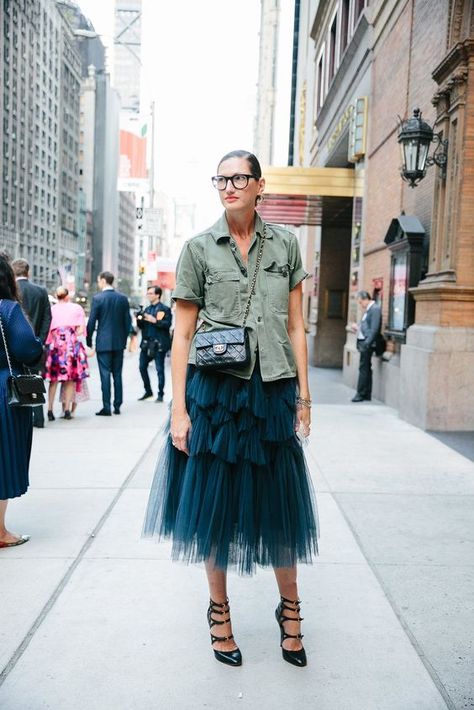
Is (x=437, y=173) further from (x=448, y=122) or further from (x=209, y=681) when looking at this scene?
(x=209, y=681)

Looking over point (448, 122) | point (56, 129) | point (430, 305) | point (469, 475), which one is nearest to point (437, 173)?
point (448, 122)

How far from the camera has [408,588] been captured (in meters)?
3.88

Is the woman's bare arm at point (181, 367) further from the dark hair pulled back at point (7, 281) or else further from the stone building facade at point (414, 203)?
the stone building facade at point (414, 203)

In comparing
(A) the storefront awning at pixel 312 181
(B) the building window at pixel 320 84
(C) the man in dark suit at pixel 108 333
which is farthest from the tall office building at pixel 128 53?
(C) the man in dark suit at pixel 108 333

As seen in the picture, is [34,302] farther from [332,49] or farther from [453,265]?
[332,49]

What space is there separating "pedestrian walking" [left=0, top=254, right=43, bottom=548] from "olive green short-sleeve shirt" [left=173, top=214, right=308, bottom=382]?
1.68 meters

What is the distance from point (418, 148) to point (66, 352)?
5.22m

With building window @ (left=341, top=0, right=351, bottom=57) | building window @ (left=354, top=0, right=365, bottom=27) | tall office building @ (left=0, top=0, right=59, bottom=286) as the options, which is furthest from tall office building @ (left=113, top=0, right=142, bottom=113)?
building window @ (left=354, top=0, right=365, bottom=27)

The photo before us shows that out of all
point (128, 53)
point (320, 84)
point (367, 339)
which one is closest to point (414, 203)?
point (367, 339)

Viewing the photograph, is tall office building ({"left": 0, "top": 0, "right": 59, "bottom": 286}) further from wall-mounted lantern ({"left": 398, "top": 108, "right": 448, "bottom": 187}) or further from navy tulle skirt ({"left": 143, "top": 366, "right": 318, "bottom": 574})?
navy tulle skirt ({"left": 143, "top": 366, "right": 318, "bottom": 574})

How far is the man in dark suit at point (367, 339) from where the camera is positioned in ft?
38.9

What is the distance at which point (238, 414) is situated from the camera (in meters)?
2.97

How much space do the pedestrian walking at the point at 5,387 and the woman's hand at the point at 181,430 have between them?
5.53 ft

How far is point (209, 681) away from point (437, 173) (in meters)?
7.57
